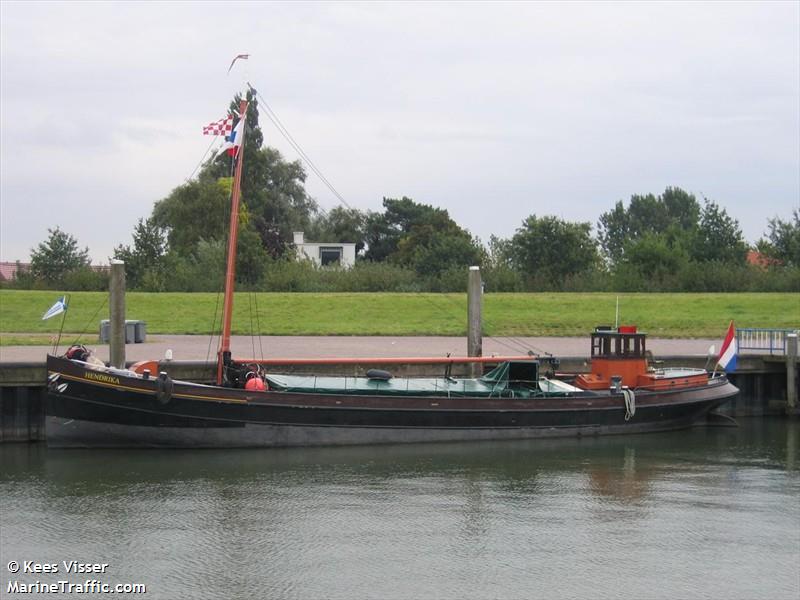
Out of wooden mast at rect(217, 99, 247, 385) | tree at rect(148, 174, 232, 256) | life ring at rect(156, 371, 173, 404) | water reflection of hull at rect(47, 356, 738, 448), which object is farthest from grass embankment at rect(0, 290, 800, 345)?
tree at rect(148, 174, 232, 256)

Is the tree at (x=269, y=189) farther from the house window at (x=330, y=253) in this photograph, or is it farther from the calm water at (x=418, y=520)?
the calm water at (x=418, y=520)

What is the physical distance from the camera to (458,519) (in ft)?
65.7

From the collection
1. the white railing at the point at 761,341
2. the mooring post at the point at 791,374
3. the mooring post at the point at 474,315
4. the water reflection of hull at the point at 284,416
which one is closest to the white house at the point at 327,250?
the white railing at the point at 761,341

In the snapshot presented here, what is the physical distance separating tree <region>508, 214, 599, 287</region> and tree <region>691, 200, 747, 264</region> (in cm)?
700

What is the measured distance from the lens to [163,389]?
25.0 m

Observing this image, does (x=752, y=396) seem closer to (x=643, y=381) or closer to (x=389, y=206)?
(x=643, y=381)

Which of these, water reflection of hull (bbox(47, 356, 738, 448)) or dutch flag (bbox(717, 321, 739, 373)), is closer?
water reflection of hull (bbox(47, 356, 738, 448))

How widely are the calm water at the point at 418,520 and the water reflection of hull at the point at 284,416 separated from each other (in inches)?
17.5

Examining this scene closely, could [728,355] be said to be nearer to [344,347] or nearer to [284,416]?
[344,347]

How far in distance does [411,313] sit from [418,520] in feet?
97.4

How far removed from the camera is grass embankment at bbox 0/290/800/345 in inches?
1758

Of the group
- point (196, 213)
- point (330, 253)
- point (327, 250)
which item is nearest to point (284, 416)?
point (196, 213)

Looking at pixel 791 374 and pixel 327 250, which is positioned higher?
pixel 327 250

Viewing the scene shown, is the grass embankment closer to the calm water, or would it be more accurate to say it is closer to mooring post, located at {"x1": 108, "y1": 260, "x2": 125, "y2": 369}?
mooring post, located at {"x1": 108, "y1": 260, "x2": 125, "y2": 369}
